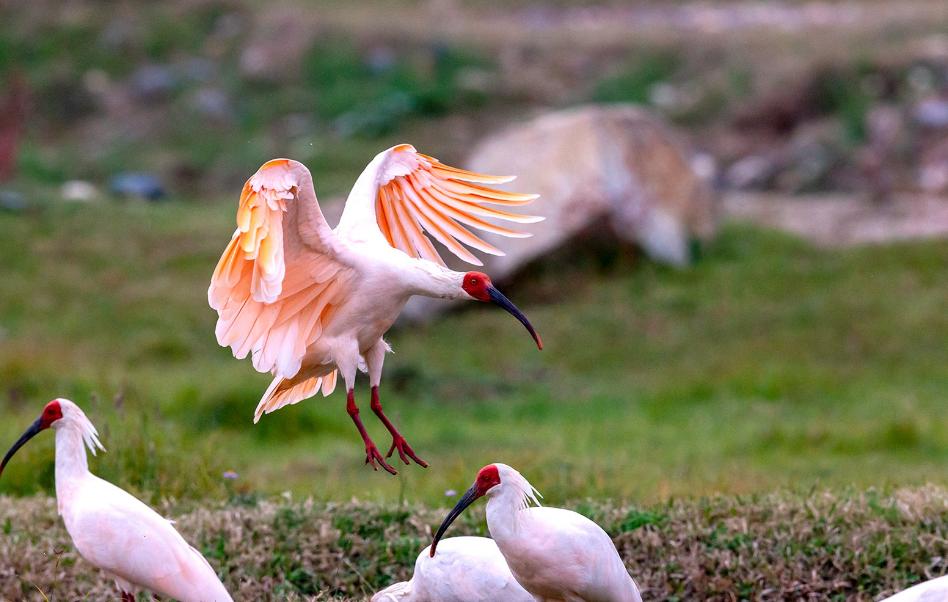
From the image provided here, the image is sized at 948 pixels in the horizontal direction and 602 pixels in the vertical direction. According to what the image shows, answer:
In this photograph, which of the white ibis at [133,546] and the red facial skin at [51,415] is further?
the red facial skin at [51,415]

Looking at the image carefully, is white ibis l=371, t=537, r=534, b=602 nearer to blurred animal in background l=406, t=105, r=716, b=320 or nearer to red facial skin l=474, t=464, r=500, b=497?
red facial skin l=474, t=464, r=500, b=497

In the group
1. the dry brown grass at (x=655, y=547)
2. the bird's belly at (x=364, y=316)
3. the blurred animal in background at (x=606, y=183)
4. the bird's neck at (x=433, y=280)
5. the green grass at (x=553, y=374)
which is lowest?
the green grass at (x=553, y=374)

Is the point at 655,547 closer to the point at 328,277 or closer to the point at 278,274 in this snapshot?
the point at 328,277

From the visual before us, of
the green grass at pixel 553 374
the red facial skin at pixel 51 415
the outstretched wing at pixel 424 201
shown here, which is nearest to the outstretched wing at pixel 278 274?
the outstretched wing at pixel 424 201

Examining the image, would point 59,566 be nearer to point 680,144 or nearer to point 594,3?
point 680,144

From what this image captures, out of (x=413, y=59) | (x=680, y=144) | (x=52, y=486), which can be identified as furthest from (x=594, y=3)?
(x=52, y=486)

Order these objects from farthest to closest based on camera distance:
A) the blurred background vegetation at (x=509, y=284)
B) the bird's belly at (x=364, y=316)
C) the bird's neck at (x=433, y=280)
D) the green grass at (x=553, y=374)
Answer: the blurred background vegetation at (x=509, y=284) < the green grass at (x=553, y=374) < the bird's belly at (x=364, y=316) < the bird's neck at (x=433, y=280)

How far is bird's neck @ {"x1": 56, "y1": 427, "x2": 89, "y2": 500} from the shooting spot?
15.8 feet

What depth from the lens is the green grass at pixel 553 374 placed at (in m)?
7.45

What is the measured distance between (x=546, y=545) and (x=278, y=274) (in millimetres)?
1197

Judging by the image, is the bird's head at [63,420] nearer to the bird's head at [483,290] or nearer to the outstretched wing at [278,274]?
the outstretched wing at [278,274]

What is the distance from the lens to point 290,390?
5641mm

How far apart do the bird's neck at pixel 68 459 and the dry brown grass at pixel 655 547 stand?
31.3 inches

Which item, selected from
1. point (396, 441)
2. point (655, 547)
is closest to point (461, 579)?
point (396, 441)
